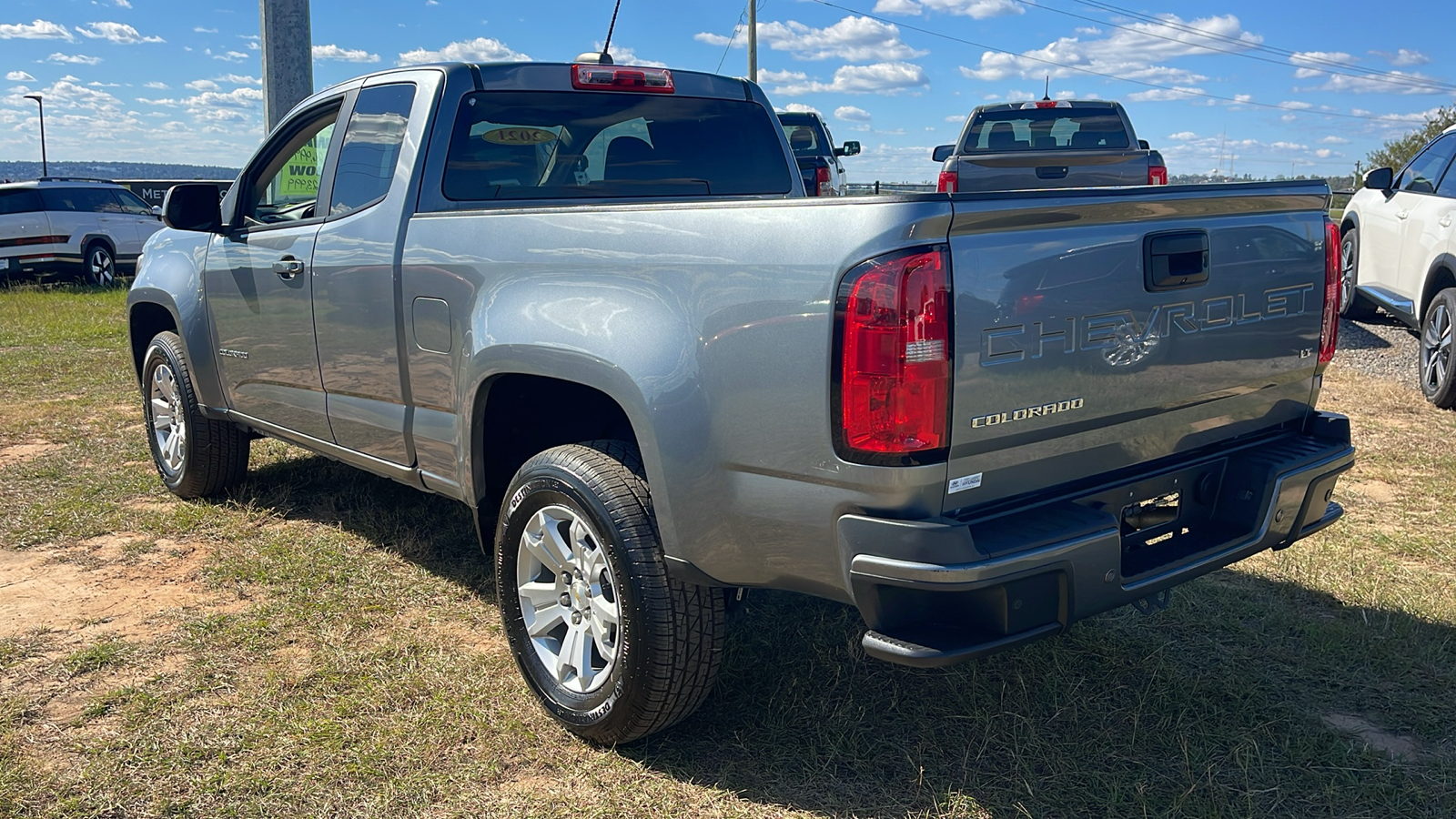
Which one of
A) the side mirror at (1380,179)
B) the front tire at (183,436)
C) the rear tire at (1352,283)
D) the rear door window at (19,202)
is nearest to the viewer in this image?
the front tire at (183,436)

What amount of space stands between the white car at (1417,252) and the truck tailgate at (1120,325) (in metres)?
4.75

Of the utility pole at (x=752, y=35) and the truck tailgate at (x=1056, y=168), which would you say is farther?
the utility pole at (x=752, y=35)

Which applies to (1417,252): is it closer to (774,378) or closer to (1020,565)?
(1020,565)

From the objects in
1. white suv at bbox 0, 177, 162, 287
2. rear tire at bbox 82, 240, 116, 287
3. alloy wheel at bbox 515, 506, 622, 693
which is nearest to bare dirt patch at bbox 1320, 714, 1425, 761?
alloy wheel at bbox 515, 506, 622, 693

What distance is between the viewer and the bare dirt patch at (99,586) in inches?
159

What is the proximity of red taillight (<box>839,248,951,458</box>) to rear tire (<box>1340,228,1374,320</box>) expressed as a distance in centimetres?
824

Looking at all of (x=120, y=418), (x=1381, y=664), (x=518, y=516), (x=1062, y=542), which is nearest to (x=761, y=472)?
(x=1062, y=542)

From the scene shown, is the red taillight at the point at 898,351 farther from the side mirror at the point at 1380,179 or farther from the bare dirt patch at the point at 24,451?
the side mirror at the point at 1380,179

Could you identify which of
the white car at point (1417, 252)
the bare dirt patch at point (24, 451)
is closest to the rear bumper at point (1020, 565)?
the white car at point (1417, 252)

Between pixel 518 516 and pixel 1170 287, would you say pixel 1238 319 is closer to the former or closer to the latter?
pixel 1170 287

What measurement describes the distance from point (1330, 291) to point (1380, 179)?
6.47 m

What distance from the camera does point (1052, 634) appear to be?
250 centimetres

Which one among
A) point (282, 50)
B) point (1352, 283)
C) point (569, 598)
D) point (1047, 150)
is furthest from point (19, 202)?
point (1352, 283)

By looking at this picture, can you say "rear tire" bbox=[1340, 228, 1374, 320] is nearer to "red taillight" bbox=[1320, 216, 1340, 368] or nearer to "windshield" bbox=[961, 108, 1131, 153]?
"windshield" bbox=[961, 108, 1131, 153]
